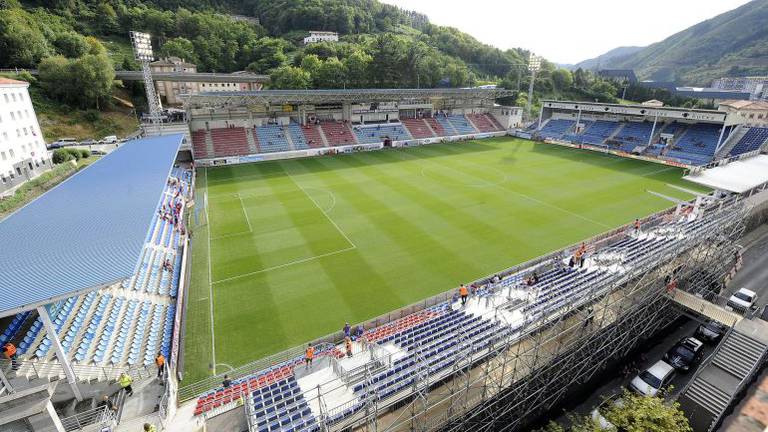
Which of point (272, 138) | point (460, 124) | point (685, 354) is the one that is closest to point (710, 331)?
point (685, 354)

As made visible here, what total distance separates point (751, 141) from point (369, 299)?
50671 mm

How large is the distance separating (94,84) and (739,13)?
269m

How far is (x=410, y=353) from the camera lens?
12.3m

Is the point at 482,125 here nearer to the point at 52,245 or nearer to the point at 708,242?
the point at 708,242

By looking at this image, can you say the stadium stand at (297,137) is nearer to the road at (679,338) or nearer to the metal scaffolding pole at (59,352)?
the metal scaffolding pole at (59,352)

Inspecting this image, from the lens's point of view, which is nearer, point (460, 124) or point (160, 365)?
point (160, 365)

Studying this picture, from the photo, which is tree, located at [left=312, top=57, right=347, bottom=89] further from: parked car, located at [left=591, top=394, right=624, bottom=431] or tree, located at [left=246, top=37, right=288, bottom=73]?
parked car, located at [left=591, top=394, right=624, bottom=431]

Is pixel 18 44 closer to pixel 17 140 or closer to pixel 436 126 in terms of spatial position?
pixel 17 140

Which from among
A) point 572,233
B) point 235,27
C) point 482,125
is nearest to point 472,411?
point 572,233

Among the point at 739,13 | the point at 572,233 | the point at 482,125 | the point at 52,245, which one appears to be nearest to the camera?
the point at 52,245

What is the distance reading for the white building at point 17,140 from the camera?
30.7 m

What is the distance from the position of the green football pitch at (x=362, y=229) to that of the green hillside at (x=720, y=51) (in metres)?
151

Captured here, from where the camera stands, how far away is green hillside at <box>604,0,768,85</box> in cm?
13800

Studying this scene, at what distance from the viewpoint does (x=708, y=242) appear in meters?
18.2
